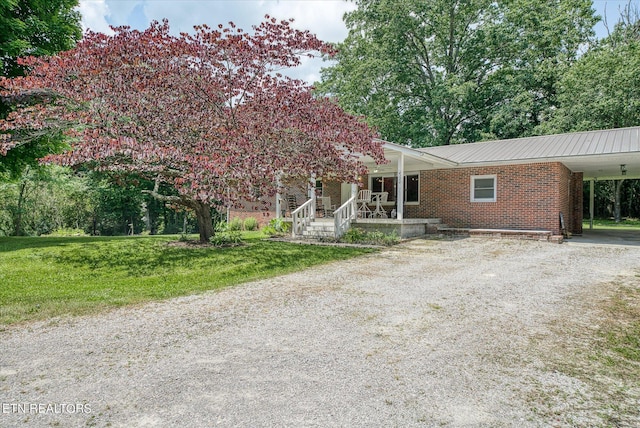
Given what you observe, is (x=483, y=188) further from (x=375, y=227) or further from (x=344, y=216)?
(x=344, y=216)

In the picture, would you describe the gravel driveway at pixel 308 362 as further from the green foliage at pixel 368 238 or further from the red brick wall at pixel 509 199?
the red brick wall at pixel 509 199

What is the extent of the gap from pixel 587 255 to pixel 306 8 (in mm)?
10904

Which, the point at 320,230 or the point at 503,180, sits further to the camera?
the point at 503,180

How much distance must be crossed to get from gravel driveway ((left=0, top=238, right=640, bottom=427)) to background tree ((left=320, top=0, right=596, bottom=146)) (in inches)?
882

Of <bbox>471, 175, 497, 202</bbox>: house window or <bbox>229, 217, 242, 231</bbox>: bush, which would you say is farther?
<bbox>229, 217, 242, 231</bbox>: bush

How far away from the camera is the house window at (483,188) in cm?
1430

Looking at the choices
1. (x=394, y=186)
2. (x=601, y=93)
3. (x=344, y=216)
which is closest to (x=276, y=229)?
(x=344, y=216)

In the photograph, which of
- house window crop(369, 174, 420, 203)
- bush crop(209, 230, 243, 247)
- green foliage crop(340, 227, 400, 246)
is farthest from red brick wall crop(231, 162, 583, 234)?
green foliage crop(340, 227, 400, 246)

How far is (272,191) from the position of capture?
28.2 feet

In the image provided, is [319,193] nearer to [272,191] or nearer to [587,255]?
[272,191]

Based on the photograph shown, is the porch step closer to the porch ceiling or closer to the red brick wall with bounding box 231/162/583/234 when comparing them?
the red brick wall with bounding box 231/162/583/234

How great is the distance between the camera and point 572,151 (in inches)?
495

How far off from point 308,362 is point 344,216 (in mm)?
10518

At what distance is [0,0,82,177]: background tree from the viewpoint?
10.2 m
